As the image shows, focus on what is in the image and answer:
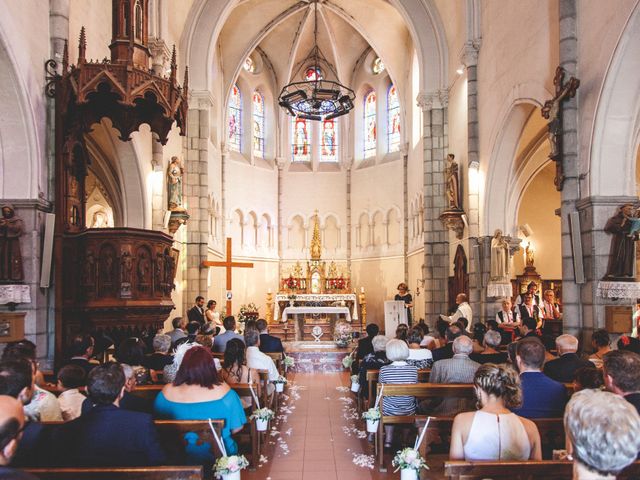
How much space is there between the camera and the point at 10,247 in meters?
8.22

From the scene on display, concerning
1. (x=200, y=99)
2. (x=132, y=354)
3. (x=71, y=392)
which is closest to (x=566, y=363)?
(x=132, y=354)

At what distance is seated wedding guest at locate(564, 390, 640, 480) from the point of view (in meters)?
2.22

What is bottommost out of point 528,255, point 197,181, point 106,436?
point 106,436

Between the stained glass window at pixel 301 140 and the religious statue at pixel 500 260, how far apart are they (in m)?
14.3

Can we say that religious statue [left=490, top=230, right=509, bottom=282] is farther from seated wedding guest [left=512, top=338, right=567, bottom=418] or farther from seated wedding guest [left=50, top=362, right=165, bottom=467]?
seated wedding guest [left=50, top=362, right=165, bottom=467]

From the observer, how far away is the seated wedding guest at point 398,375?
661cm

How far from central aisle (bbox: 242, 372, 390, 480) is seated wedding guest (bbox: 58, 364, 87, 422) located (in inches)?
76.0

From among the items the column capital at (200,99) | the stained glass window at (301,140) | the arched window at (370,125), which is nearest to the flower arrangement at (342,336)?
the column capital at (200,99)

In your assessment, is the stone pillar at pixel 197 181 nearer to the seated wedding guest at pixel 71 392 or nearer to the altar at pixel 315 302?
the altar at pixel 315 302

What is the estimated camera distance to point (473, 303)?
47.2ft

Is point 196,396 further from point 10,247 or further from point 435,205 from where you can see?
point 435,205

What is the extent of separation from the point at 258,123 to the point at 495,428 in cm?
2362

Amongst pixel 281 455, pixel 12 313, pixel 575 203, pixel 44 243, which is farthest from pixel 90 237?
pixel 575 203

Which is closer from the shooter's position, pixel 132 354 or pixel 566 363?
pixel 566 363
